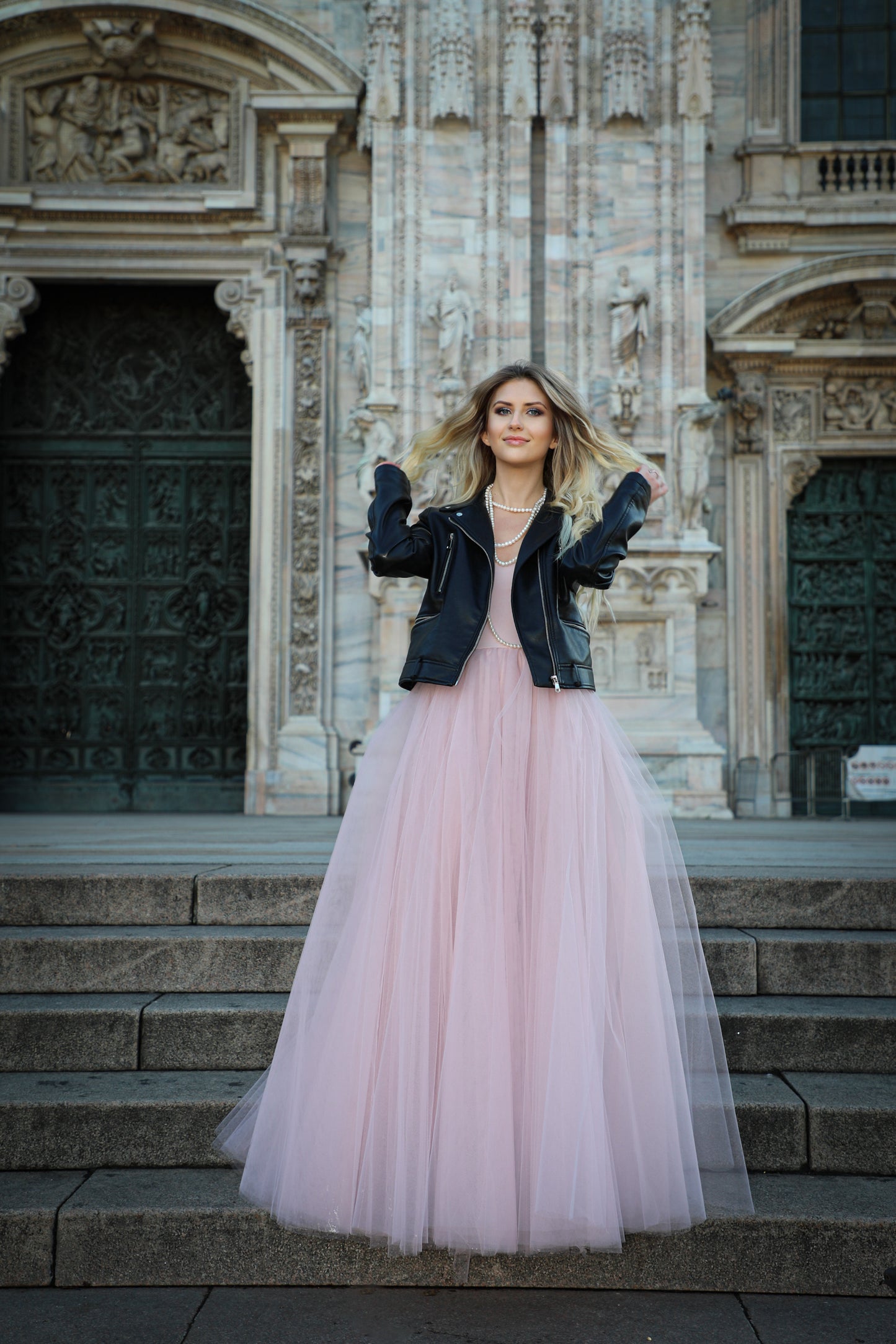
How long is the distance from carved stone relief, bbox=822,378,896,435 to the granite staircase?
9171 mm

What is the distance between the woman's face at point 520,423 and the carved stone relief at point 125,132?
10335mm

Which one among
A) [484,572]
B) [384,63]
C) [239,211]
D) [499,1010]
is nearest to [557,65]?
[384,63]

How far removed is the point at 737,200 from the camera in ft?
41.4

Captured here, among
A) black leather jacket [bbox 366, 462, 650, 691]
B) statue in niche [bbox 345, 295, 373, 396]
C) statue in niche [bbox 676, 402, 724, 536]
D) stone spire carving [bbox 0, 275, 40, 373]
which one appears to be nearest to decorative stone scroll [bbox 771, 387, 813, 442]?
statue in niche [bbox 676, 402, 724, 536]

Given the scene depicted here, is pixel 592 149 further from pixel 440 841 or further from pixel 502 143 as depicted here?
pixel 440 841

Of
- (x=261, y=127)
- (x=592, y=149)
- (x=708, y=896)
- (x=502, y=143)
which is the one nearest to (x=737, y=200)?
(x=592, y=149)

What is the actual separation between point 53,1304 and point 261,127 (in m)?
12.0

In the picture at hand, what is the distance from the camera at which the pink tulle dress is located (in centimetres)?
302

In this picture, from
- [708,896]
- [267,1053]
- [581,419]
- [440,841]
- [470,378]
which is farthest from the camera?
[470,378]

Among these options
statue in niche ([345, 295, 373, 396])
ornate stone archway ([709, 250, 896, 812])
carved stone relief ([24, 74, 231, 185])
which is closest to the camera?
statue in niche ([345, 295, 373, 396])

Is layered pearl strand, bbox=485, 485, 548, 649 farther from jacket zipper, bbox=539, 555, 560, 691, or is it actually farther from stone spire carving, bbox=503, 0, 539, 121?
stone spire carving, bbox=503, 0, 539, 121

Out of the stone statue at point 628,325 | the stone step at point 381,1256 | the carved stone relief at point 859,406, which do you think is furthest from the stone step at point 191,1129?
the carved stone relief at point 859,406

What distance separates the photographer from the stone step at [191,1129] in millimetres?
3670

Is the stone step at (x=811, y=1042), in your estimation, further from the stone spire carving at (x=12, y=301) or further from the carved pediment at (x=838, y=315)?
the stone spire carving at (x=12, y=301)
